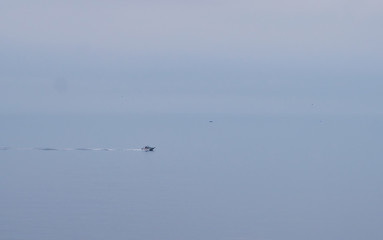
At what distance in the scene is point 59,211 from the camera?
36688 mm

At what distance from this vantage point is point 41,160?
6197 centimetres

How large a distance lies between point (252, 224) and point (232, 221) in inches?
44.6

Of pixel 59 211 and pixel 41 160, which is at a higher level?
pixel 41 160

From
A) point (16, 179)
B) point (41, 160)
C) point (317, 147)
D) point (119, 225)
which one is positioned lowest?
point (119, 225)

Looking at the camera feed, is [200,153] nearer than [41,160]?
No

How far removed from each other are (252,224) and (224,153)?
37978 millimetres

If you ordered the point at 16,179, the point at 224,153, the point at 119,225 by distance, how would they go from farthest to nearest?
the point at 224,153 < the point at 16,179 < the point at 119,225

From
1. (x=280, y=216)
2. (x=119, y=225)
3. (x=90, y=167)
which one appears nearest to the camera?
(x=119, y=225)

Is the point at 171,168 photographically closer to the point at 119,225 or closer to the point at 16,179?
the point at 16,179

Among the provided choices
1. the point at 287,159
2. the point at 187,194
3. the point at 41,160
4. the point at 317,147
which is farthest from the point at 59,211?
the point at 317,147

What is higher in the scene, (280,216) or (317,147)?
(317,147)

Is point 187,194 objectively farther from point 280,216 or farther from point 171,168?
point 171,168

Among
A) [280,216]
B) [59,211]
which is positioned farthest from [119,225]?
[280,216]

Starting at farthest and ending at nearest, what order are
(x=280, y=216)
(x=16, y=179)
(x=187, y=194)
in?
1. (x=16, y=179)
2. (x=187, y=194)
3. (x=280, y=216)
